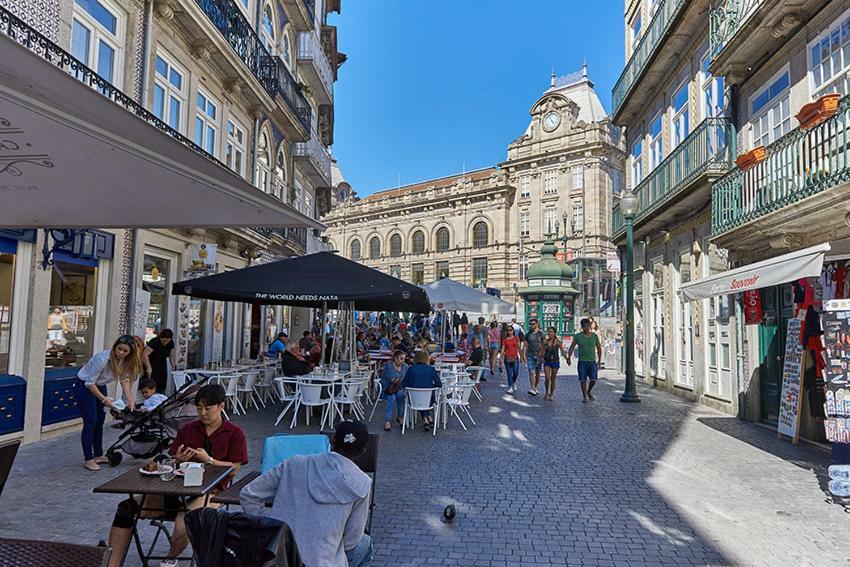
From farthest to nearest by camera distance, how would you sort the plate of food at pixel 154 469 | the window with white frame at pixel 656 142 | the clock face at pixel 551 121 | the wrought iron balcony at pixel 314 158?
the clock face at pixel 551 121 → the wrought iron balcony at pixel 314 158 → the window with white frame at pixel 656 142 → the plate of food at pixel 154 469

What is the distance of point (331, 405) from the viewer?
891 cm

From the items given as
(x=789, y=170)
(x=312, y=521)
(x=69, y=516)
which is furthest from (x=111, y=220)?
(x=789, y=170)

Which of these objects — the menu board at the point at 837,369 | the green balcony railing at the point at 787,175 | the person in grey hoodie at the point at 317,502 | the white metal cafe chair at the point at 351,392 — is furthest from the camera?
the white metal cafe chair at the point at 351,392

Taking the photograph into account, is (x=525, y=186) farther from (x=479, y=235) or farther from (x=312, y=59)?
(x=312, y=59)

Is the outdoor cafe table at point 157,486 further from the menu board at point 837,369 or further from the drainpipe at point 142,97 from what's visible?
the drainpipe at point 142,97

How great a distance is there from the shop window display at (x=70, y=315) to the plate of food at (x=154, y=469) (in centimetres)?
570

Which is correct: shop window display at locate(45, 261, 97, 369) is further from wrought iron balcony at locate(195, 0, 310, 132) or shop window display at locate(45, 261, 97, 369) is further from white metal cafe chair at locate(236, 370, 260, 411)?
wrought iron balcony at locate(195, 0, 310, 132)

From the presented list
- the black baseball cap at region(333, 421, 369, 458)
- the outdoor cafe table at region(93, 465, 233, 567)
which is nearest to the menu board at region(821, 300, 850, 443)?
the black baseball cap at region(333, 421, 369, 458)

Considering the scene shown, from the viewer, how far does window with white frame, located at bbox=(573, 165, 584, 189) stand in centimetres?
5422

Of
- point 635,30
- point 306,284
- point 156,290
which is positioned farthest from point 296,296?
A: point 635,30

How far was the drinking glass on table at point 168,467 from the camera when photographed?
3592mm

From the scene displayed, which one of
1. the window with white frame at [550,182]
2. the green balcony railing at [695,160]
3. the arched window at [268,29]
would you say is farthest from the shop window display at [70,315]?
the window with white frame at [550,182]

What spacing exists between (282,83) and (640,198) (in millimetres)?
11655

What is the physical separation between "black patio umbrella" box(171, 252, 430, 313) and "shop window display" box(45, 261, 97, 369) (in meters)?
1.46
